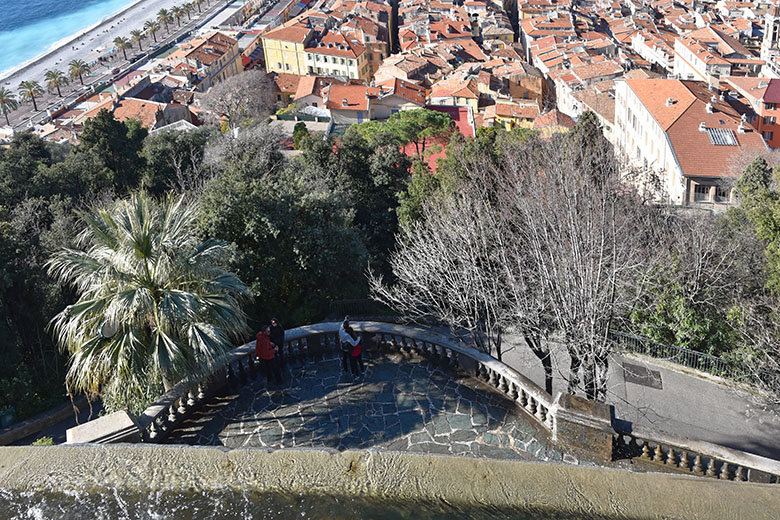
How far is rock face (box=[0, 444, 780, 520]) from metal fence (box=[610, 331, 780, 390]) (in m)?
8.06

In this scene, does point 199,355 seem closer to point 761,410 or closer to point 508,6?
point 761,410

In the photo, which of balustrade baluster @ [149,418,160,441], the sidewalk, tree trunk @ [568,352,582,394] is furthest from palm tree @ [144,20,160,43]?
tree trunk @ [568,352,582,394]

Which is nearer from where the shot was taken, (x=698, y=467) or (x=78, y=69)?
(x=698, y=467)

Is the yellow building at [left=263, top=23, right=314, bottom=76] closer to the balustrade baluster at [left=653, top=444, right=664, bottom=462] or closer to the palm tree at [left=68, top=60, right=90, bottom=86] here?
the palm tree at [left=68, top=60, right=90, bottom=86]

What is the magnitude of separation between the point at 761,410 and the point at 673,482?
8.68 m

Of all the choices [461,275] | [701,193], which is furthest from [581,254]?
[701,193]

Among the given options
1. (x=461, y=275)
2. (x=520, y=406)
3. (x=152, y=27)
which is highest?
(x=461, y=275)

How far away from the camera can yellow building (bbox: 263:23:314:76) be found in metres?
99.1

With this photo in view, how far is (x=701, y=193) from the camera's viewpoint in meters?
43.4

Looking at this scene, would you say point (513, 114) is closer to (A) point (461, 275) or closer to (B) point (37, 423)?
(A) point (461, 275)

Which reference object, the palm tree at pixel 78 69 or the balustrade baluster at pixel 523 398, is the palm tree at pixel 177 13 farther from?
the balustrade baluster at pixel 523 398

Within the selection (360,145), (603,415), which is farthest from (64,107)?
(603,415)

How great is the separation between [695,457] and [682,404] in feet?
14.5

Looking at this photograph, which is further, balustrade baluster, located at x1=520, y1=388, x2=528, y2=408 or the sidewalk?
the sidewalk
